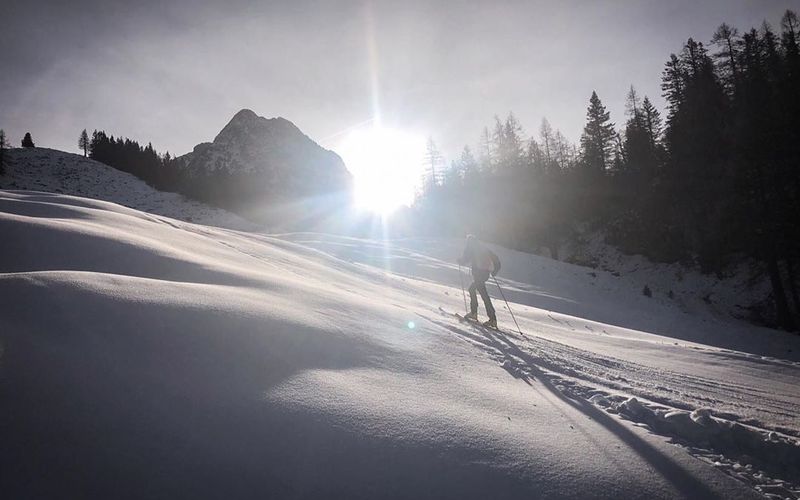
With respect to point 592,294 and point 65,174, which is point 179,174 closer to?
point 65,174

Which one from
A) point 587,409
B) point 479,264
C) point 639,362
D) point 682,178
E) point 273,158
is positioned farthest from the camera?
point 273,158

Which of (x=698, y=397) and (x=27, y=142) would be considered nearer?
(x=698, y=397)

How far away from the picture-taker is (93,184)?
54188 mm

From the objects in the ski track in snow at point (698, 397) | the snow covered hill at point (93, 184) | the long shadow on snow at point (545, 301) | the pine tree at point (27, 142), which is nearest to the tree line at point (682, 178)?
the long shadow on snow at point (545, 301)

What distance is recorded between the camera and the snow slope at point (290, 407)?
1.83 m

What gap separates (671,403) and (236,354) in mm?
4794

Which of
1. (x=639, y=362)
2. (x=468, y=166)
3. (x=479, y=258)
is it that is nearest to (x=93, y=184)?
(x=468, y=166)

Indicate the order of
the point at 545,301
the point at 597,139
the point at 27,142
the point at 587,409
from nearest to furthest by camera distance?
the point at 587,409 < the point at 545,301 < the point at 597,139 < the point at 27,142

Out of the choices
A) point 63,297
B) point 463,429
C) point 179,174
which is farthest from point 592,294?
point 179,174

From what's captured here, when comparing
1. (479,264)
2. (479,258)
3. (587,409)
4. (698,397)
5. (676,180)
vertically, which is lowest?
(698,397)

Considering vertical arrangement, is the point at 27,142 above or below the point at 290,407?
above

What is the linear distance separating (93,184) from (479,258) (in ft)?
224

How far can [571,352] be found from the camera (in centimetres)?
678

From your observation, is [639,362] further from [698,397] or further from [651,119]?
[651,119]
